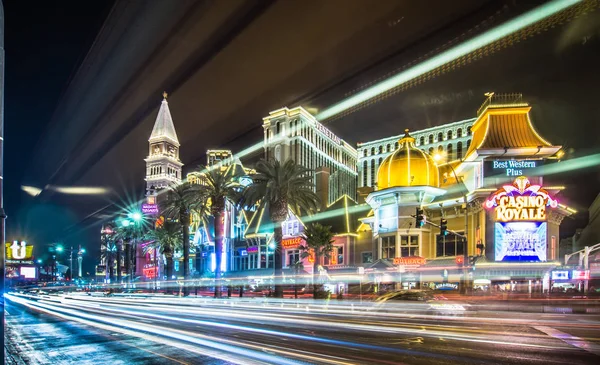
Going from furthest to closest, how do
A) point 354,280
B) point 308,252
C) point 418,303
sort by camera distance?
point 354,280, point 308,252, point 418,303

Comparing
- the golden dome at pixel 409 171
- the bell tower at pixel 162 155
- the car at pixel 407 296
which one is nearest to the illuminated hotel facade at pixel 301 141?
the bell tower at pixel 162 155

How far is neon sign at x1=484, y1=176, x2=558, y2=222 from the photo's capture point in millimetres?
40909

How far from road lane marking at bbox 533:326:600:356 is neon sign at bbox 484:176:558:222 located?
87.3ft

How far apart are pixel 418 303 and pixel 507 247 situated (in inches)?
878

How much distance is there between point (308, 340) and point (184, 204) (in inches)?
1556

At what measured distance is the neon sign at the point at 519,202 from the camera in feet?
134

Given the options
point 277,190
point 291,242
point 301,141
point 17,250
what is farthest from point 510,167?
point 301,141

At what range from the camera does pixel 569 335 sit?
14.6 meters

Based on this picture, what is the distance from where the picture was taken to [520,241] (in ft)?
136

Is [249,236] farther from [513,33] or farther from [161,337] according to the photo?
[161,337]

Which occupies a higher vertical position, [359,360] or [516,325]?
[359,360]

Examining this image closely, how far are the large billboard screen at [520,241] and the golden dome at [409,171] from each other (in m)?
9.38

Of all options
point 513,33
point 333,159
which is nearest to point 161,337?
point 513,33

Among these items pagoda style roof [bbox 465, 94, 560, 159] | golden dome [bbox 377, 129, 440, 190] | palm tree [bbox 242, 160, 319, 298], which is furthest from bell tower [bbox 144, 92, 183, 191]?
pagoda style roof [bbox 465, 94, 560, 159]
